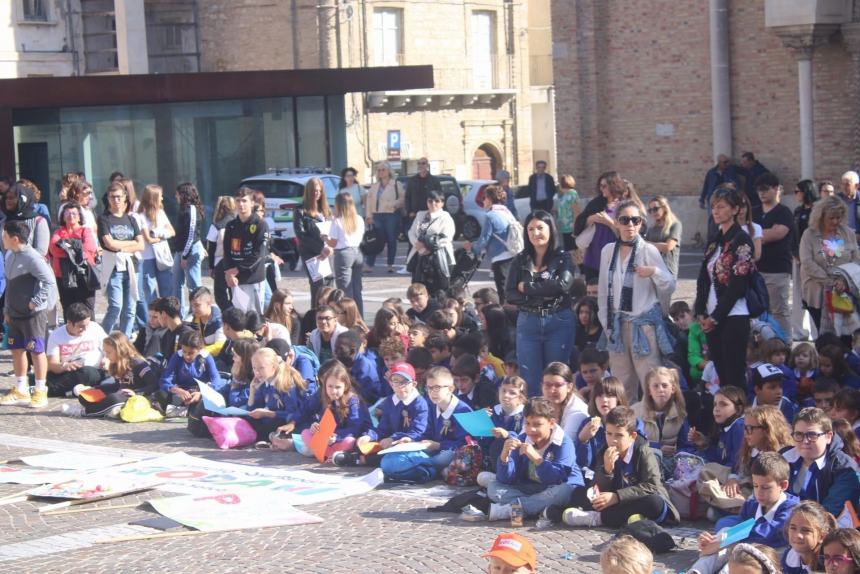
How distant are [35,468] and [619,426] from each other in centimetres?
507

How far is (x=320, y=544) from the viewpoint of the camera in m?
9.44

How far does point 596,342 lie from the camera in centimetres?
1308

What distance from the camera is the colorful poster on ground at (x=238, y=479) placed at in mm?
10852

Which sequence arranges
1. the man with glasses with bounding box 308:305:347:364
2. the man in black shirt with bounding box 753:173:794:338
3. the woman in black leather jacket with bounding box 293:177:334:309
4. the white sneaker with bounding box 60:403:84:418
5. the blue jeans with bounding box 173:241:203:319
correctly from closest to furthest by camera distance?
the man with glasses with bounding box 308:305:347:364, the man in black shirt with bounding box 753:173:794:338, the white sneaker with bounding box 60:403:84:418, the woman in black leather jacket with bounding box 293:177:334:309, the blue jeans with bounding box 173:241:203:319

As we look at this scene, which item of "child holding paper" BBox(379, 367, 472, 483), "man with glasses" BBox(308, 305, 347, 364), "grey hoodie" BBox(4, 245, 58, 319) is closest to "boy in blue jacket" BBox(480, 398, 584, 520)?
"child holding paper" BBox(379, 367, 472, 483)

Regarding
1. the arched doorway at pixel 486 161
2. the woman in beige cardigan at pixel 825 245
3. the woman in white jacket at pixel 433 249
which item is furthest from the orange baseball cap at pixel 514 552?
the arched doorway at pixel 486 161

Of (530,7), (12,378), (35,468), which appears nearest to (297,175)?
(12,378)

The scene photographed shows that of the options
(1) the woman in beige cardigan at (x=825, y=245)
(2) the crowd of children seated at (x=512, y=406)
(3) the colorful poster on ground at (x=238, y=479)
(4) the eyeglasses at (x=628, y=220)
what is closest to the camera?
(2) the crowd of children seated at (x=512, y=406)

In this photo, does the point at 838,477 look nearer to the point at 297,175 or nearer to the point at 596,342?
the point at 596,342

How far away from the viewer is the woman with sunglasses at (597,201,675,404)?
1138cm

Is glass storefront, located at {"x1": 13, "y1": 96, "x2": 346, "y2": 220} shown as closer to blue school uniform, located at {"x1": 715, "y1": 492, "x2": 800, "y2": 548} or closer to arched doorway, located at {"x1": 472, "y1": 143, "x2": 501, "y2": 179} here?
blue school uniform, located at {"x1": 715, "y1": 492, "x2": 800, "y2": 548}

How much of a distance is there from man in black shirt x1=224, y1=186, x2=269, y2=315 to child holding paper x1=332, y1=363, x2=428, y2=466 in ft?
15.2

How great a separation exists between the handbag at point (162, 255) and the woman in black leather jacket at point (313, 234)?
1.50 m

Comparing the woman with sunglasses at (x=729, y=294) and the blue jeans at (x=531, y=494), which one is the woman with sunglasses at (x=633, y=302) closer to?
the woman with sunglasses at (x=729, y=294)
